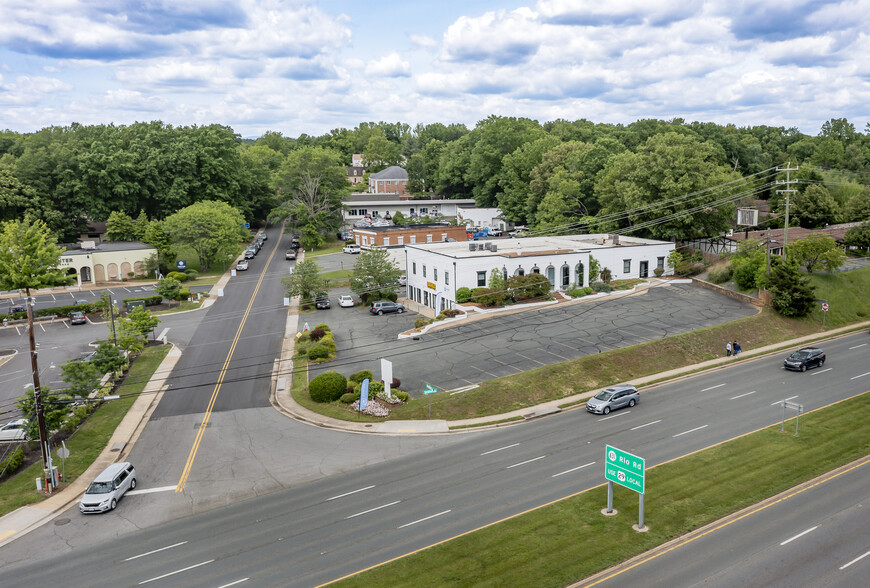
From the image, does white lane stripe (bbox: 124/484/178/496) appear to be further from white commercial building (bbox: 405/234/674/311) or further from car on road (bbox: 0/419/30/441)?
white commercial building (bbox: 405/234/674/311)

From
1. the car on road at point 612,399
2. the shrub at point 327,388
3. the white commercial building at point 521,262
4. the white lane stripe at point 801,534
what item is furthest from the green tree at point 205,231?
the white lane stripe at point 801,534

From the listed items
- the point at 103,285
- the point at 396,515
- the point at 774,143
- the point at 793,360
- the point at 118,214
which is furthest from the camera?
the point at 774,143

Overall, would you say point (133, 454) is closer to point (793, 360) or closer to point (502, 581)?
point (502, 581)

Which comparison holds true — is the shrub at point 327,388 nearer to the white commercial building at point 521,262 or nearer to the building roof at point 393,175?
the white commercial building at point 521,262

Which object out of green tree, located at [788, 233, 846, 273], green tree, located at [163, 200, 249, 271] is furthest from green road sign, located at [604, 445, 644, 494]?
green tree, located at [163, 200, 249, 271]

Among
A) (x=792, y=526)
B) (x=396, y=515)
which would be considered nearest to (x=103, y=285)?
(x=396, y=515)
